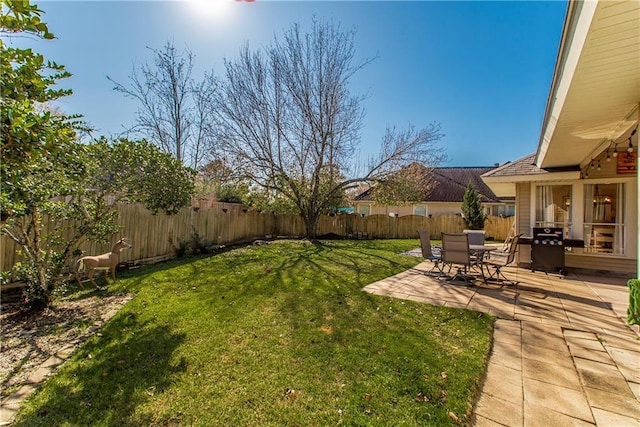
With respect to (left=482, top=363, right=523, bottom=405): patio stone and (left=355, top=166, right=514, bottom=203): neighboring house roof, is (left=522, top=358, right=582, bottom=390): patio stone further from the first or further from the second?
(left=355, top=166, right=514, bottom=203): neighboring house roof

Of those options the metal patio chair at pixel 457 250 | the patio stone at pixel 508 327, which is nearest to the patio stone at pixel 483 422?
the patio stone at pixel 508 327

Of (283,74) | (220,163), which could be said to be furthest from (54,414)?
(283,74)

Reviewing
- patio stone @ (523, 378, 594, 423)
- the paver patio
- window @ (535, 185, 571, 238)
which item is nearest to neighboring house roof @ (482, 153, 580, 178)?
window @ (535, 185, 571, 238)

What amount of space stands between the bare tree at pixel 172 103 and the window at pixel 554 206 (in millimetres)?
14639

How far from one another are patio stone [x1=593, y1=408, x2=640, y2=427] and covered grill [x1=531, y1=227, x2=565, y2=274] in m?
5.92

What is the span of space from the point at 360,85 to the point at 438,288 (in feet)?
35.9

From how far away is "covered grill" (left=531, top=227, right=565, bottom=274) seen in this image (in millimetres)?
6805

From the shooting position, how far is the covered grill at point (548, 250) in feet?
22.3

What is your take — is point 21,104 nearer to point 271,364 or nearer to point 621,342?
point 271,364

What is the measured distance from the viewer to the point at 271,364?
108 inches

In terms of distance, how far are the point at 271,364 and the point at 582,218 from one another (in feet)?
28.7

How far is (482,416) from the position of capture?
2086 mm

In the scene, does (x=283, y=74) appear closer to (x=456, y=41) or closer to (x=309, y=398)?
(x=456, y=41)

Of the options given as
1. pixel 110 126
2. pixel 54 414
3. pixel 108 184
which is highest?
pixel 110 126
